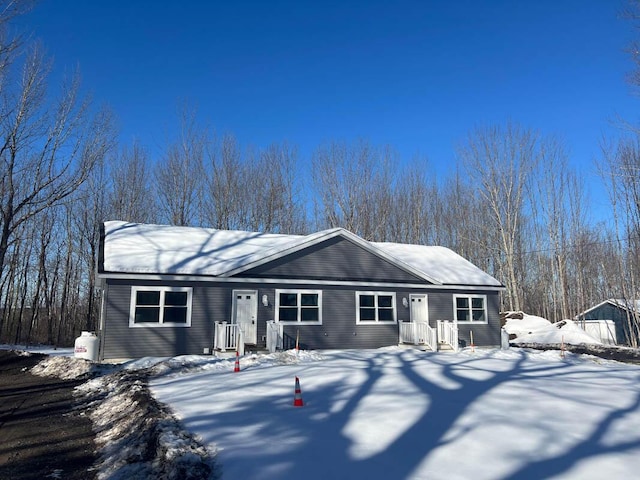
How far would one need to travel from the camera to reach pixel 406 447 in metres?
5.18

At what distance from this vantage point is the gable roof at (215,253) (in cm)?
1579

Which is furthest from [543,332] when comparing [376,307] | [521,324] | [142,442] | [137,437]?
[142,442]

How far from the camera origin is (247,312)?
1666 centimetres

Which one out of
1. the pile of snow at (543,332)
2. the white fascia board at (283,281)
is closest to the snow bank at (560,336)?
the pile of snow at (543,332)

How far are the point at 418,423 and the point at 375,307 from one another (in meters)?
12.8

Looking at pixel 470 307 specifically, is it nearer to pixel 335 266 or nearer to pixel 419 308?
pixel 419 308

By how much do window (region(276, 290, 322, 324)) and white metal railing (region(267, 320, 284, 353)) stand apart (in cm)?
63

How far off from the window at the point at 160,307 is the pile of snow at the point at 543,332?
2138 cm

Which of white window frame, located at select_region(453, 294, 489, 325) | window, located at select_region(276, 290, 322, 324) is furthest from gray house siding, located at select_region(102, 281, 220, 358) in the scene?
white window frame, located at select_region(453, 294, 489, 325)

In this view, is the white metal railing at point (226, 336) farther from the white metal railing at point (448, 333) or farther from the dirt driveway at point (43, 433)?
the white metal railing at point (448, 333)

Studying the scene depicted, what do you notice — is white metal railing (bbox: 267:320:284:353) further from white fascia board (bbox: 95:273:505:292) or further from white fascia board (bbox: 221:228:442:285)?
white fascia board (bbox: 221:228:442:285)

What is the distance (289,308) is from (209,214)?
66.6ft

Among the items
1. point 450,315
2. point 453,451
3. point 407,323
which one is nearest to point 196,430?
point 453,451

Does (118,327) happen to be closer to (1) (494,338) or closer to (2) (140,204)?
(1) (494,338)
